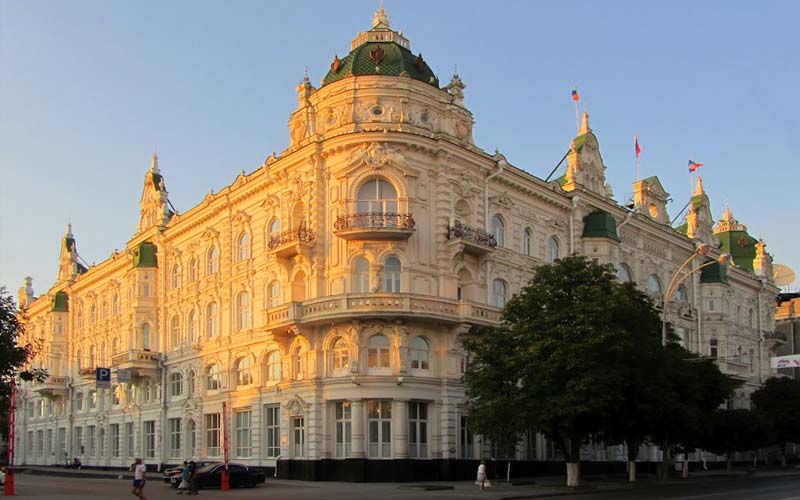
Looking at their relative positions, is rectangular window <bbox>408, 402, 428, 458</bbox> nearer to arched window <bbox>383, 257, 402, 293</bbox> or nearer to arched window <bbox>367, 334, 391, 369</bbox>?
arched window <bbox>367, 334, 391, 369</bbox>

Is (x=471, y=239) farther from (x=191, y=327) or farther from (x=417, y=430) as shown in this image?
(x=191, y=327)

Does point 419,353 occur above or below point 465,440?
above

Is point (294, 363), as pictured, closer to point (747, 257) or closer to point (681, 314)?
point (681, 314)

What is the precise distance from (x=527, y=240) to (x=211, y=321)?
2119 cm

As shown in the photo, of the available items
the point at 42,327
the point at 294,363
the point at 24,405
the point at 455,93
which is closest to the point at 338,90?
the point at 455,93

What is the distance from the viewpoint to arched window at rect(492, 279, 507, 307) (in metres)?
51.9

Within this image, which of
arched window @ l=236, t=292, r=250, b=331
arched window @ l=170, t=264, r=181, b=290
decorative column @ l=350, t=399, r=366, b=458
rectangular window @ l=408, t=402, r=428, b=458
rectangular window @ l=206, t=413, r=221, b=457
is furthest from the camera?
arched window @ l=170, t=264, r=181, b=290

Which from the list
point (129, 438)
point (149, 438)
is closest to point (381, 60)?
point (149, 438)

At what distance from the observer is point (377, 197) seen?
47.0 meters

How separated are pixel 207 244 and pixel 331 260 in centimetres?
1593

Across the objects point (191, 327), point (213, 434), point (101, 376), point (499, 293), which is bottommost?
point (213, 434)

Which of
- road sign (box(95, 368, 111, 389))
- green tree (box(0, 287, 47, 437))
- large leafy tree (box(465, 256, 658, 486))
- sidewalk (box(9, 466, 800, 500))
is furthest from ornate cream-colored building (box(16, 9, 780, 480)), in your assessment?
green tree (box(0, 287, 47, 437))

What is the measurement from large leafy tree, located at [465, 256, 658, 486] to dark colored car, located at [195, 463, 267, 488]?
10724mm

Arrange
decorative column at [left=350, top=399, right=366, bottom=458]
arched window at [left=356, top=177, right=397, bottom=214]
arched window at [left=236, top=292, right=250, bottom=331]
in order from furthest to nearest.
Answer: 1. arched window at [left=236, top=292, right=250, bottom=331]
2. arched window at [left=356, top=177, right=397, bottom=214]
3. decorative column at [left=350, top=399, right=366, bottom=458]
